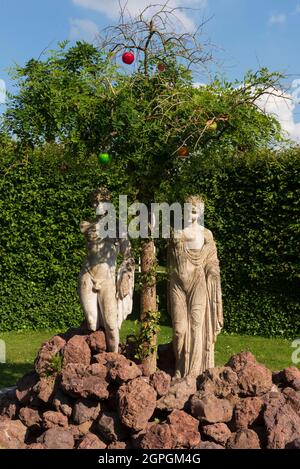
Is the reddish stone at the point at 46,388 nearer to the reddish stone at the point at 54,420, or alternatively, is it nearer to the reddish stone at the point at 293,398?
the reddish stone at the point at 54,420

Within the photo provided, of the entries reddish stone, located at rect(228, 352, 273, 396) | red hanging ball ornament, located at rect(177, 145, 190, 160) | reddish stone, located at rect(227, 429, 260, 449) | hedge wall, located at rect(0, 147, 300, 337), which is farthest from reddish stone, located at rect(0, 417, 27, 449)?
hedge wall, located at rect(0, 147, 300, 337)

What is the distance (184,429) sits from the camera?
496cm

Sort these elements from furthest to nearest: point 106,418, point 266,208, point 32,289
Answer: point 32,289 → point 266,208 → point 106,418

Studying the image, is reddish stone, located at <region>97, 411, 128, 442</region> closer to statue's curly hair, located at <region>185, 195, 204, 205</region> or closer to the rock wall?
the rock wall

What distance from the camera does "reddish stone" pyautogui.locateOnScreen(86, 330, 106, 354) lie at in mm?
6320

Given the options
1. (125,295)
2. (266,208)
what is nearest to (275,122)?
(125,295)

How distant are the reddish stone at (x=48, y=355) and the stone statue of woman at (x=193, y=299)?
1257mm

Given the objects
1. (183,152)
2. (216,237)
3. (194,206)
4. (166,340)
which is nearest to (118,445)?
(194,206)

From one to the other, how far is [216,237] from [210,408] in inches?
271

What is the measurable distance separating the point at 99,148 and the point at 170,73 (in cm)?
105

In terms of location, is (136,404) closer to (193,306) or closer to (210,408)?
(210,408)

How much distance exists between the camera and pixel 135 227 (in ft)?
20.4

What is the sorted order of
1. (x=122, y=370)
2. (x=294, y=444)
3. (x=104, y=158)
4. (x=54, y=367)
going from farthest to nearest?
(x=54, y=367) < (x=104, y=158) < (x=122, y=370) < (x=294, y=444)
